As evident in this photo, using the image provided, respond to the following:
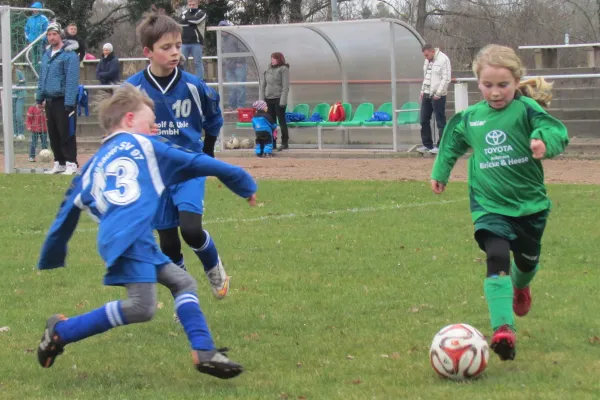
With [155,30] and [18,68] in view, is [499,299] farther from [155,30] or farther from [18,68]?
[18,68]

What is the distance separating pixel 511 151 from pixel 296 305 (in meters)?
2.09

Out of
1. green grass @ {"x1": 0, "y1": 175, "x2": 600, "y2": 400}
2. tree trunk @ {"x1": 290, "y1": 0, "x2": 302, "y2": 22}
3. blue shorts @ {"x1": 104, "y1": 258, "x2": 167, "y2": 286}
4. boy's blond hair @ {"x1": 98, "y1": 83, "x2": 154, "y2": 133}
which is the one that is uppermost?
tree trunk @ {"x1": 290, "y1": 0, "x2": 302, "y2": 22}

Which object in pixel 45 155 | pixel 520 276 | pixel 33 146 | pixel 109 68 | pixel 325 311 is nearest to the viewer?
pixel 520 276

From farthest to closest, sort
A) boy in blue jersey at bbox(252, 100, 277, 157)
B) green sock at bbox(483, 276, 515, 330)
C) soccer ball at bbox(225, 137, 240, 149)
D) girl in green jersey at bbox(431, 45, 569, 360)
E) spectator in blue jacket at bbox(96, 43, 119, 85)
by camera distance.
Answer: spectator in blue jacket at bbox(96, 43, 119, 85) → soccer ball at bbox(225, 137, 240, 149) → boy in blue jersey at bbox(252, 100, 277, 157) → girl in green jersey at bbox(431, 45, 569, 360) → green sock at bbox(483, 276, 515, 330)

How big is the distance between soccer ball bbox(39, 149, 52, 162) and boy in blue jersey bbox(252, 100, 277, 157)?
11.9 feet

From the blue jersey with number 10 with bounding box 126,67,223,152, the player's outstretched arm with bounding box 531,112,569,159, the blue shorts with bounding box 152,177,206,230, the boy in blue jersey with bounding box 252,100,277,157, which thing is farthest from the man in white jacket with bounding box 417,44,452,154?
the player's outstretched arm with bounding box 531,112,569,159

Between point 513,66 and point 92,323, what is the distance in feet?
8.24

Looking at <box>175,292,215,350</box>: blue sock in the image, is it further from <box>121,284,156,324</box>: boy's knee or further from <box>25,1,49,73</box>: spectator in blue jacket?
<box>25,1,49,73</box>: spectator in blue jacket

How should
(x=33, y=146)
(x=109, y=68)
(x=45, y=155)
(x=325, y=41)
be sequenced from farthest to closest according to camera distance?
(x=109, y=68), (x=325, y=41), (x=45, y=155), (x=33, y=146)

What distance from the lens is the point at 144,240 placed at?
498cm

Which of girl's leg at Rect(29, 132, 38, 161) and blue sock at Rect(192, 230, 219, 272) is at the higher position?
girl's leg at Rect(29, 132, 38, 161)

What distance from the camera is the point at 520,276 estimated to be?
231 inches

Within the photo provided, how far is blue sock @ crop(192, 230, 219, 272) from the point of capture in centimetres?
643

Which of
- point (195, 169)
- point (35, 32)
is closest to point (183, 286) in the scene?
point (195, 169)
